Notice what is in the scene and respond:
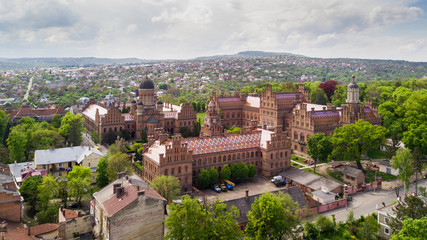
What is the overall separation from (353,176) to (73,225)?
56161 millimetres

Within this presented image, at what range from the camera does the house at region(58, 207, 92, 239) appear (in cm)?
4859

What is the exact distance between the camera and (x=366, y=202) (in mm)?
64938

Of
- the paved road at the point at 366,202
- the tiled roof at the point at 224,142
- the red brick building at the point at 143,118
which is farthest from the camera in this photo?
the red brick building at the point at 143,118

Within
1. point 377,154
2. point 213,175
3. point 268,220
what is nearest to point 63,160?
point 213,175

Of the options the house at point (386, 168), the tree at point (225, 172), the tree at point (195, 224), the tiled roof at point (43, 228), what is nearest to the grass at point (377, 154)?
the house at point (386, 168)

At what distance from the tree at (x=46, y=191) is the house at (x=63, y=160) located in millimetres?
14863

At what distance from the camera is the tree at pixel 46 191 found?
57.6 meters

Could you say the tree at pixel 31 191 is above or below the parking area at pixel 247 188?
above

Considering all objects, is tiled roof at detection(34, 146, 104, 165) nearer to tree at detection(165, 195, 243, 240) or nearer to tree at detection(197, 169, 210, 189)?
tree at detection(197, 169, 210, 189)

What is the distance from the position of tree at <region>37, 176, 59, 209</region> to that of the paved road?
162ft

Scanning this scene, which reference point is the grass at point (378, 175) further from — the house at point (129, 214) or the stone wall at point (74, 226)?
the stone wall at point (74, 226)

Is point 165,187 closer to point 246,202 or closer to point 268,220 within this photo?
point 246,202

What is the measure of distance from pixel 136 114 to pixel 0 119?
1619 inches

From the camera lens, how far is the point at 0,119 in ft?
338
